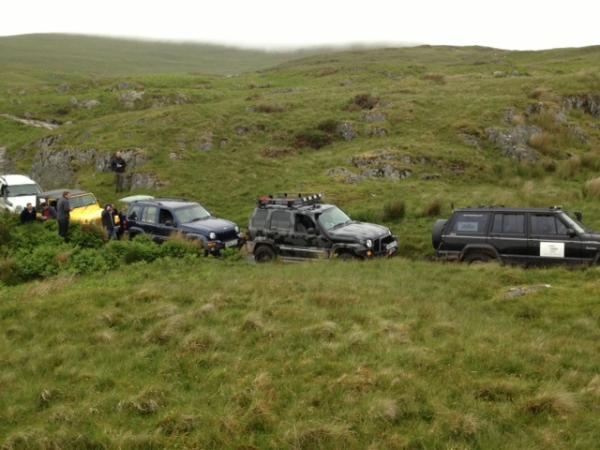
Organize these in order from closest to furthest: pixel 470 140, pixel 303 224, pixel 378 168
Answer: pixel 303 224
pixel 378 168
pixel 470 140

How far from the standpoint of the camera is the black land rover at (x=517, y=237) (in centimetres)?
1490

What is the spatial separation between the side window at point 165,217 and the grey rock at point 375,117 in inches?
777

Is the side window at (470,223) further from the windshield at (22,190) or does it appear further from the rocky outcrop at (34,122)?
the rocky outcrop at (34,122)

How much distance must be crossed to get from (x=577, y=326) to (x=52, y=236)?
1751 centimetres

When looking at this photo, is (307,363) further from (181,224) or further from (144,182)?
(144,182)

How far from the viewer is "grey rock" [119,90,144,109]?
4965cm

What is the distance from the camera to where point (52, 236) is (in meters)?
20.7

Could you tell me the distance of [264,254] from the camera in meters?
18.9

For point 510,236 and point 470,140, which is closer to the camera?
point 510,236

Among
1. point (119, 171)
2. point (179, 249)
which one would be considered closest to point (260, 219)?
point (179, 249)

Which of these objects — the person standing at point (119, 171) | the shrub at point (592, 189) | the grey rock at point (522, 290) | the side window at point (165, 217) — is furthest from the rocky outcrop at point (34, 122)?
the grey rock at point (522, 290)

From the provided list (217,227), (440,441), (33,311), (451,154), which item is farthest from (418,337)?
(451,154)

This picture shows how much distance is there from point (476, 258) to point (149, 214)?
1196cm

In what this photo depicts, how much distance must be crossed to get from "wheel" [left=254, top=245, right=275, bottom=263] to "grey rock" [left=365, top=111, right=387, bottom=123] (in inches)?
799
